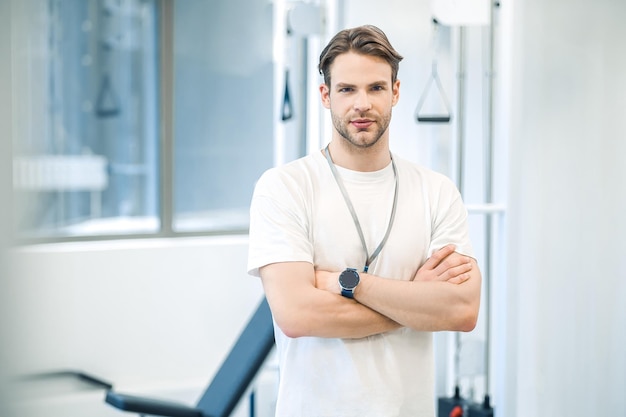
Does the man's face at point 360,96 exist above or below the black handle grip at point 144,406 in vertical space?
above

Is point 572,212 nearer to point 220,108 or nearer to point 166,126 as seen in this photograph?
point 166,126

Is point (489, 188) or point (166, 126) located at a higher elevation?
point (166, 126)

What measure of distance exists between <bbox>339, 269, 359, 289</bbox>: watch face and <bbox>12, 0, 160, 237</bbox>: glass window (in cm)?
238

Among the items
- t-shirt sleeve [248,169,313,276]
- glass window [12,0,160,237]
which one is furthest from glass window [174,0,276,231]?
t-shirt sleeve [248,169,313,276]

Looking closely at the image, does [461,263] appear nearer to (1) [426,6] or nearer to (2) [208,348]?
(1) [426,6]

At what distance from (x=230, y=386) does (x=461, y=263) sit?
1.23m

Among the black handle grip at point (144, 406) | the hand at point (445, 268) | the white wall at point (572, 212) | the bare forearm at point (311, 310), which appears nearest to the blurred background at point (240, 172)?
the white wall at point (572, 212)

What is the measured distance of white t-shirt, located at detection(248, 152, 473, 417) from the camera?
4.86 ft

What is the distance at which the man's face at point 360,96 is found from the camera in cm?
149

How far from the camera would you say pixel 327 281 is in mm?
1492

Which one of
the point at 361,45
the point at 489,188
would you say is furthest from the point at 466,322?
the point at 489,188

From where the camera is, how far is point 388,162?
160 centimetres

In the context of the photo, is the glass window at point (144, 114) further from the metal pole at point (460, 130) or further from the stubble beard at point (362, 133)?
the stubble beard at point (362, 133)

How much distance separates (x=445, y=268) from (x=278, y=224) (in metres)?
0.36
